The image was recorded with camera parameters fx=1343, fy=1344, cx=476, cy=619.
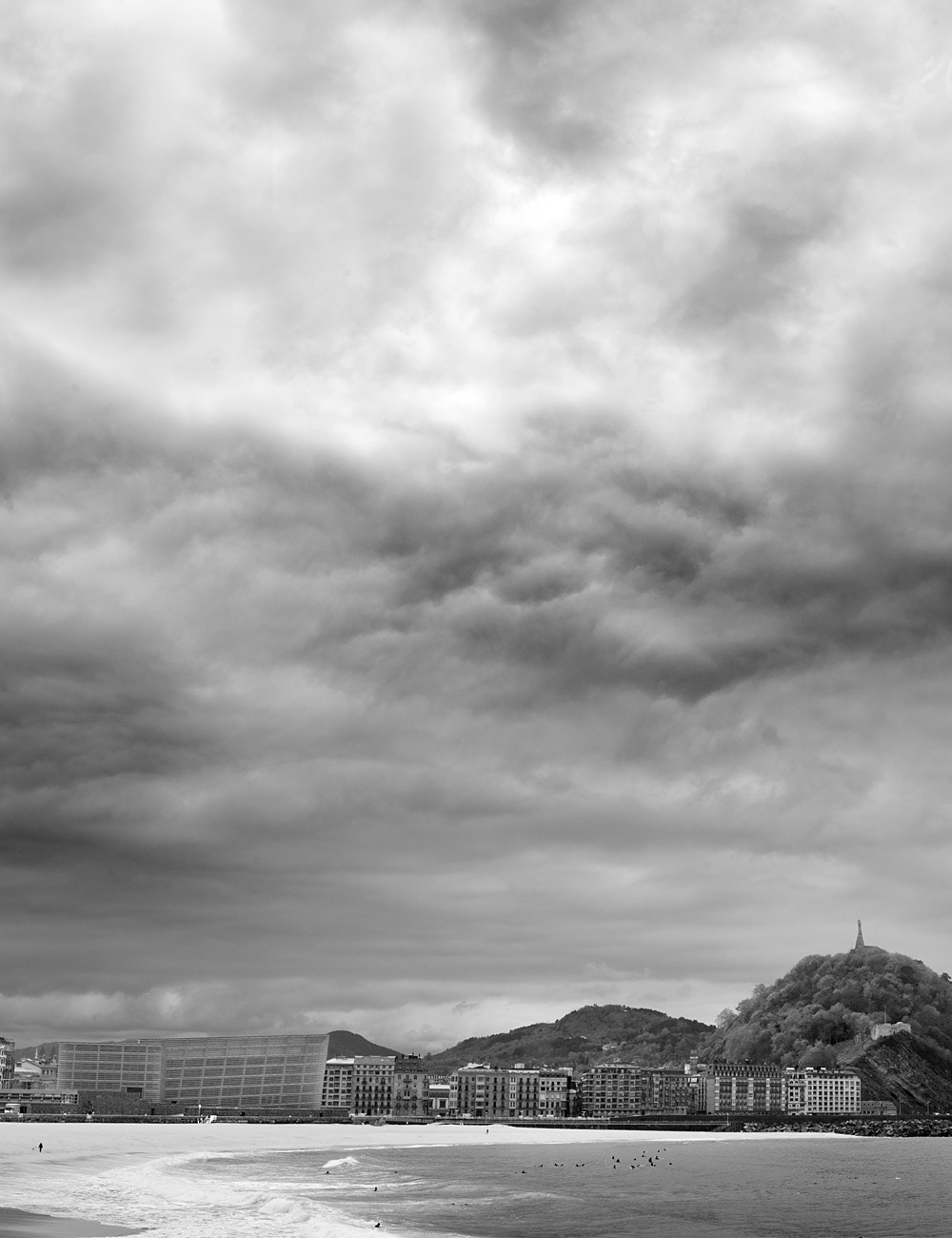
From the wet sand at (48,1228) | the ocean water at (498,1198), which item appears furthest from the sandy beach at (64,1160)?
the ocean water at (498,1198)

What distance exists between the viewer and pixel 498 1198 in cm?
11181

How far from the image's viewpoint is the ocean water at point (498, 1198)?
278ft

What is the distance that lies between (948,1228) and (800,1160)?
102 m

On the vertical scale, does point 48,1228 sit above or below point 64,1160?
above

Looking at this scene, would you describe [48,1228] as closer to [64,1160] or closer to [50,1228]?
[50,1228]

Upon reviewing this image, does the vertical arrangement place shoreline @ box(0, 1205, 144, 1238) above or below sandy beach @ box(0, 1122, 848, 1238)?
above

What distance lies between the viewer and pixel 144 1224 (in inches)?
2995

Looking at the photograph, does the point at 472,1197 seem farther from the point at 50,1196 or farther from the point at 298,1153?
the point at 298,1153

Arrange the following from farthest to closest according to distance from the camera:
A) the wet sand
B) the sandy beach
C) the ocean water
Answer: the ocean water < the sandy beach < the wet sand

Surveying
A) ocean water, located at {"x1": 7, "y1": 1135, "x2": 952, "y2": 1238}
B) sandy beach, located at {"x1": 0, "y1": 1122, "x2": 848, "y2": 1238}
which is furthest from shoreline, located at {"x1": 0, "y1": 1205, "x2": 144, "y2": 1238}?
ocean water, located at {"x1": 7, "y1": 1135, "x2": 952, "y2": 1238}

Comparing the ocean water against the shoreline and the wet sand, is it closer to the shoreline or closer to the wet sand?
the shoreline

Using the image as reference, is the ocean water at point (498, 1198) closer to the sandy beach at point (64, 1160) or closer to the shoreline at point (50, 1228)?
the shoreline at point (50, 1228)

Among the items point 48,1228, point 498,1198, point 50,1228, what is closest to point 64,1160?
point 498,1198

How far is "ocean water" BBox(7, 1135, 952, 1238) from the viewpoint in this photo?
278 ft
